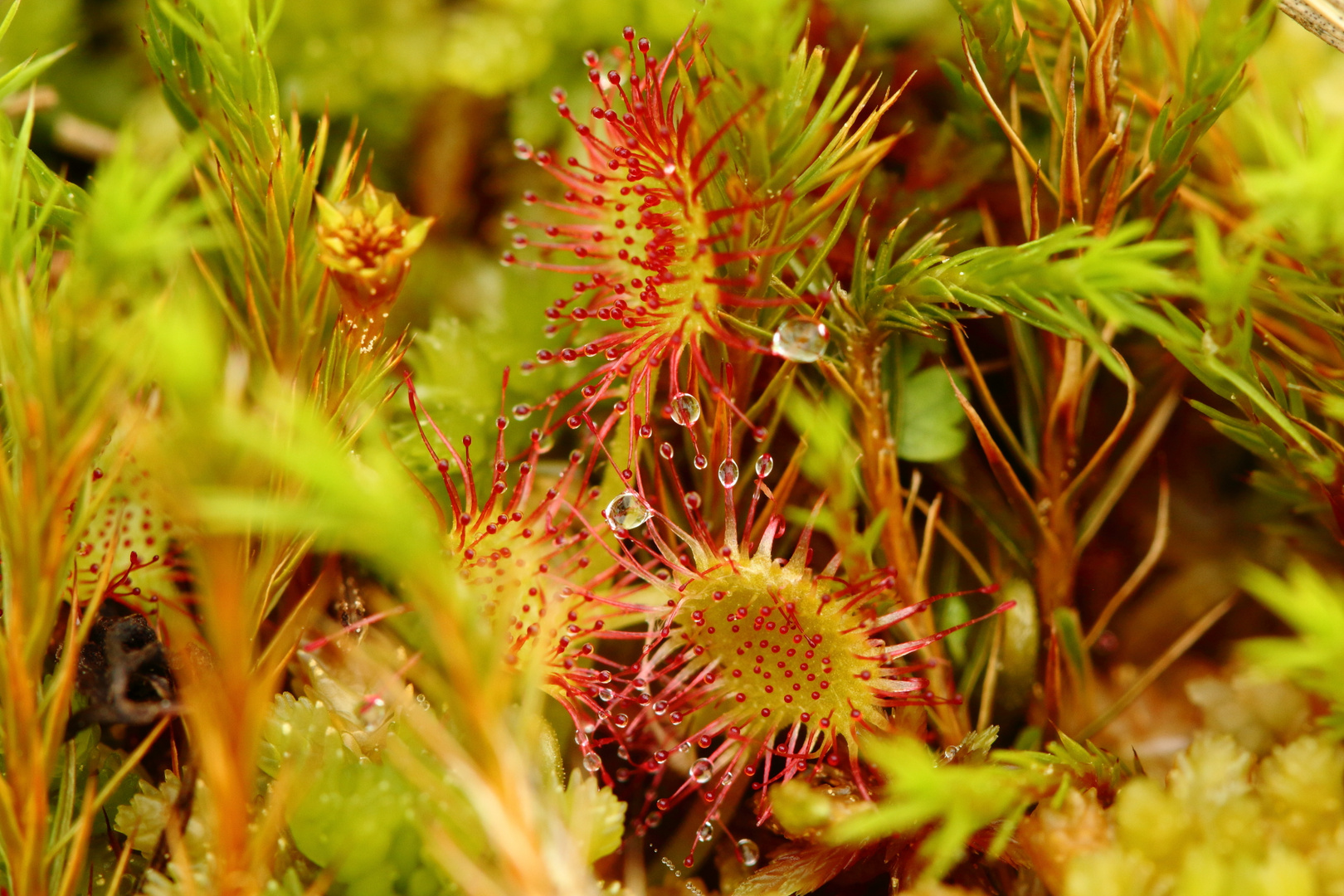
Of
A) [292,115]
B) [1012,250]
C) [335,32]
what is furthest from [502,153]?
[1012,250]

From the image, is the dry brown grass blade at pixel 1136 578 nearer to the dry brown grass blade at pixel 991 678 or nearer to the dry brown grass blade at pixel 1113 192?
the dry brown grass blade at pixel 991 678

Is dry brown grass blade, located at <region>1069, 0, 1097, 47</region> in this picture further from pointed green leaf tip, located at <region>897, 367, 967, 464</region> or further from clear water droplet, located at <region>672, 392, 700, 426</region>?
clear water droplet, located at <region>672, 392, 700, 426</region>

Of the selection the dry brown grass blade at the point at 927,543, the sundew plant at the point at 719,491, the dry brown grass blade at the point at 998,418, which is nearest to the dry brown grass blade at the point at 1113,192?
the sundew plant at the point at 719,491

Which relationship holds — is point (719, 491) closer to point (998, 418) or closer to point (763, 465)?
point (763, 465)

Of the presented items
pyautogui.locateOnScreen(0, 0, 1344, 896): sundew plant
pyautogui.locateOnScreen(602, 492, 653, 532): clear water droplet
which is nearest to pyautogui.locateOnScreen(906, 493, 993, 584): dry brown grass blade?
pyautogui.locateOnScreen(0, 0, 1344, 896): sundew plant

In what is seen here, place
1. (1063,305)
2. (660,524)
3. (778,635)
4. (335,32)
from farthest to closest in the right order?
(335,32) < (660,524) < (778,635) < (1063,305)

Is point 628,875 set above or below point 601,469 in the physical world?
below

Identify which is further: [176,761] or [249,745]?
[176,761]

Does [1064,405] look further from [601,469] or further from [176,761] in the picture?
[176,761]
